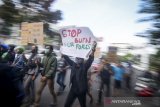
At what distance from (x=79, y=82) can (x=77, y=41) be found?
96 cm

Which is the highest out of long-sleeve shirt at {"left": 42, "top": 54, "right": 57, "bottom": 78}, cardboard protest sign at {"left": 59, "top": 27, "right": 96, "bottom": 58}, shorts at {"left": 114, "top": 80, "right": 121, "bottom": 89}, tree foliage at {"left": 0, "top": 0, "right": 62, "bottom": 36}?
tree foliage at {"left": 0, "top": 0, "right": 62, "bottom": 36}

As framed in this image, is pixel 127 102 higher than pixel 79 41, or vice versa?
pixel 79 41

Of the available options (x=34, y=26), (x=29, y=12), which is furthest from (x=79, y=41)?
(x=29, y=12)

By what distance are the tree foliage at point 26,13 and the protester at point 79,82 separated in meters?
15.0

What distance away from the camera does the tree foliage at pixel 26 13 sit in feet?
74.7

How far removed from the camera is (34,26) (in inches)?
350

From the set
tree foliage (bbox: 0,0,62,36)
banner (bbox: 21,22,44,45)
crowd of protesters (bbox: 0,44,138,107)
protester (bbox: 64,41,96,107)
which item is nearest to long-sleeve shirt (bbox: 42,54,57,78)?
crowd of protesters (bbox: 0,44,138,107)

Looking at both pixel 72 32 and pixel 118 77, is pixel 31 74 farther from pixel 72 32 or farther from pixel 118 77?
pixel 118 77

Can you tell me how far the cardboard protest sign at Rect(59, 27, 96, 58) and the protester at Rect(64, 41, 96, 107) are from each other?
15cm

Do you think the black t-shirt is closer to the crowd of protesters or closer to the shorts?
the crowd of protesters

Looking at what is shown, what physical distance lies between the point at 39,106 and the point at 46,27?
59.0 feet

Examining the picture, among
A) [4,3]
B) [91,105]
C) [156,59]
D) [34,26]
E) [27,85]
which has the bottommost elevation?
[91,105]

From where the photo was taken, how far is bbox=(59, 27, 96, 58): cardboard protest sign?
728cm

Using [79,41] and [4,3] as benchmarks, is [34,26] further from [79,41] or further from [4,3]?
[4,3]
